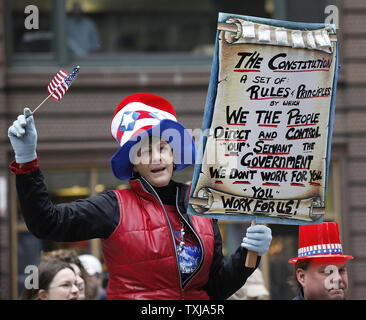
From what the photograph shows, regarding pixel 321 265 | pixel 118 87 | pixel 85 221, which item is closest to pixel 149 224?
pixel 85 221

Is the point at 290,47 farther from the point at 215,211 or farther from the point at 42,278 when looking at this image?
the point at 42,278

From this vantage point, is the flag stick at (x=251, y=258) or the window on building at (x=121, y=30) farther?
the window on building at (x=121, y=30)

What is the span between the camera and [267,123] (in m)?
3.40

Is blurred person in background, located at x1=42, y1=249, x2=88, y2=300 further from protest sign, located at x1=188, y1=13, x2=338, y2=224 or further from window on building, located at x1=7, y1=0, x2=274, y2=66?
window on building, located at x1=7, y1=0, x2=274, y2=66

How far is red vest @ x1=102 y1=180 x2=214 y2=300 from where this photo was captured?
10.8 feet

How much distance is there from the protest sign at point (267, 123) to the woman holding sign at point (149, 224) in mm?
170

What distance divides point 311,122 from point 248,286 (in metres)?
2.75

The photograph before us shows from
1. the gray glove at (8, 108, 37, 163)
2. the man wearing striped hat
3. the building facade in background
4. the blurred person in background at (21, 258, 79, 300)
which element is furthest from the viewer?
the building facade in background

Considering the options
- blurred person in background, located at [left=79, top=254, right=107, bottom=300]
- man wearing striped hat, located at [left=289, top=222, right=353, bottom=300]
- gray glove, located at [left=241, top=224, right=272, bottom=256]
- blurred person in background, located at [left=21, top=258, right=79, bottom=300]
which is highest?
gray glove, located at [left=241, top=224, right=272, bottom=256]

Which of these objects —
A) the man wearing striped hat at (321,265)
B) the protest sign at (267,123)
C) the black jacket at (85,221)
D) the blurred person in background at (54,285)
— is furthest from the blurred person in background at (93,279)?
the protest sign at (267,123)

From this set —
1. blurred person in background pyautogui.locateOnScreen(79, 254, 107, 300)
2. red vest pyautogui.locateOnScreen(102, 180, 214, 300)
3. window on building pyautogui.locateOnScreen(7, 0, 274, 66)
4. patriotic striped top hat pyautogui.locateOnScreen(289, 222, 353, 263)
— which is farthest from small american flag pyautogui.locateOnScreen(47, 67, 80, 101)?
window on building pyautogui.locateOnScreen(7, 0, 274, 66)

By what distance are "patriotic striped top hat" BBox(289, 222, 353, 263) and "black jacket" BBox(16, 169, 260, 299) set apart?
0.74 metres

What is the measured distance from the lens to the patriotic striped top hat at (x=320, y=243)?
4.09m

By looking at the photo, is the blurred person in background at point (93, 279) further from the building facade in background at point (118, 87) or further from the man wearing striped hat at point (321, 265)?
the building facade in background at point (118, 87)
